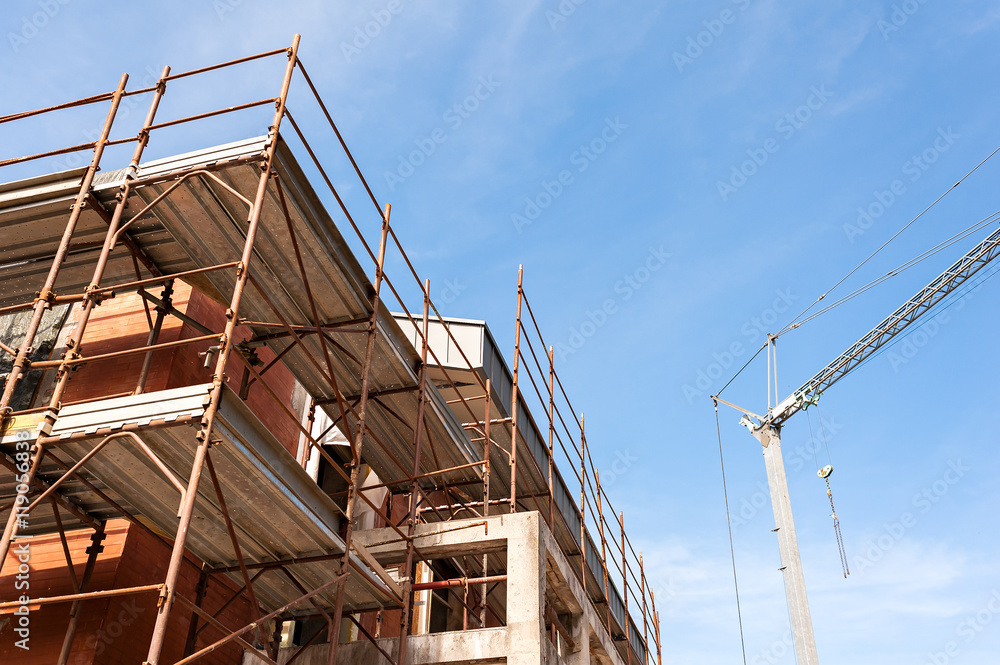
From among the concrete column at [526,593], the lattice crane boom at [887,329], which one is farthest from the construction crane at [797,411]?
the concrete column at [526,593]

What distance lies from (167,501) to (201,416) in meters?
1.99

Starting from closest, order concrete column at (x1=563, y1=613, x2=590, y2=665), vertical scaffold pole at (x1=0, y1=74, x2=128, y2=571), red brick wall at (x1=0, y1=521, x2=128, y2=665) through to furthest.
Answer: vertical scaffold pole at (x1=0, y1=74, x2=128, y2=571) → red brick wall at (x1=0, y1=521, x2=128, y2=665) → concrete column at (x1=563, y1=613, x2=590, y2=665)

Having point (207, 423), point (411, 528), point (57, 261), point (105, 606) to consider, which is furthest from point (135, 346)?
point (207, 423)

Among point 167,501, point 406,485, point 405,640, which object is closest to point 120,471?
point 167,501

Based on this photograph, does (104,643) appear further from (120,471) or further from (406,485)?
(406,485)

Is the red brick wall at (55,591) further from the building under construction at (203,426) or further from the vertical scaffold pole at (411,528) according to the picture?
the vertical scaffold pole at (411,528)

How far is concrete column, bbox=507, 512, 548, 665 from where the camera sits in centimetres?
1001

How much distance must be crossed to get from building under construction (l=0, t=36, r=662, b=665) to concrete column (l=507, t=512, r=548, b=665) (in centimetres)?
3

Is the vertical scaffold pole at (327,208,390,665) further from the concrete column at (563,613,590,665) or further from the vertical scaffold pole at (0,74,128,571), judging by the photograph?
the concrete column at (563,613,590,665)

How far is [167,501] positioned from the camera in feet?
27.4

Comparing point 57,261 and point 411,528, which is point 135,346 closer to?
point 57,261

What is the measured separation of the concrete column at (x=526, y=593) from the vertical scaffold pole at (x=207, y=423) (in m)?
4.42

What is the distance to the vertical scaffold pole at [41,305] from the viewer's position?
6.95 metres

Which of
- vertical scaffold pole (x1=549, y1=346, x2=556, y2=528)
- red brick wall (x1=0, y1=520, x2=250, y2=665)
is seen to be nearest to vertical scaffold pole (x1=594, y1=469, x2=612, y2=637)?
vertical scaffold pole (x1=549, y1=346, x2=556, y2=528)
